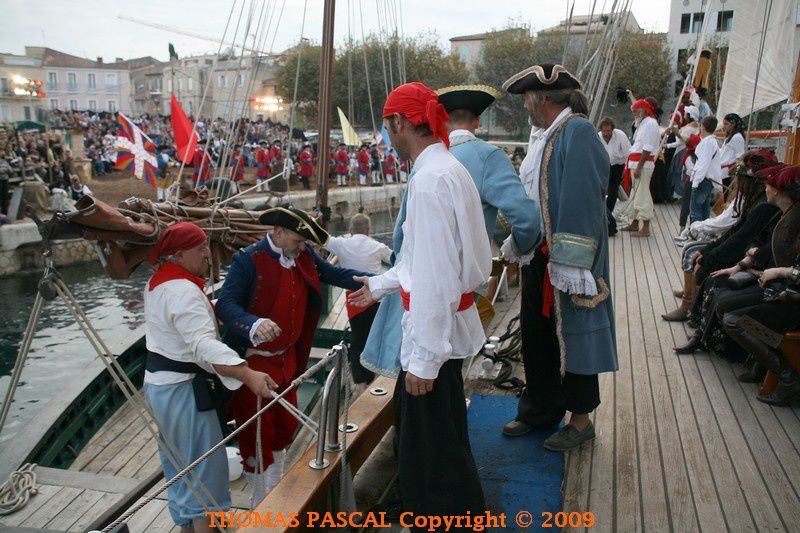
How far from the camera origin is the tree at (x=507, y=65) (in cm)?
3525

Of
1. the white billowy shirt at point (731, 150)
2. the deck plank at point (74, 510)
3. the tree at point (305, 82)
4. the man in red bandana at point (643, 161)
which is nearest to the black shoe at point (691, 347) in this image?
the deck plank at point (74, 510)

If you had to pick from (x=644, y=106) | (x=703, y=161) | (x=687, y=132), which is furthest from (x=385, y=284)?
(x=687, y=132)

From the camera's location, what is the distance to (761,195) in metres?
4.02

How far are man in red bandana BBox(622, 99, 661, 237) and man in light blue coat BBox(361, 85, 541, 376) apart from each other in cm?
568

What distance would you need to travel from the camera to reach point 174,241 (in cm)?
267

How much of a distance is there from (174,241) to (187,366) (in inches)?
21.3

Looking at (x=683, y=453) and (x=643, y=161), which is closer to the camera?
(x=683, y=453)

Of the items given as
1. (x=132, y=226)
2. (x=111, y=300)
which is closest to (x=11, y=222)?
(x=111, y=300)

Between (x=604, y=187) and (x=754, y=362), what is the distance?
172 cm

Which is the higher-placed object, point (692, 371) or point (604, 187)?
point (604, 187)

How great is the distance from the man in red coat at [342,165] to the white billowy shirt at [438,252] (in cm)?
2560

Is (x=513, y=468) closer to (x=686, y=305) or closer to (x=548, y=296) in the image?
(x=548, y=296)

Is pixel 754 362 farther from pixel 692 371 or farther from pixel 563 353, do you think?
pixel 563 353

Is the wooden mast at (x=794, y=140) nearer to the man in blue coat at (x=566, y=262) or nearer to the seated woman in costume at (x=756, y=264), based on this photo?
the seated woman in costume at (x=756, y=264)
